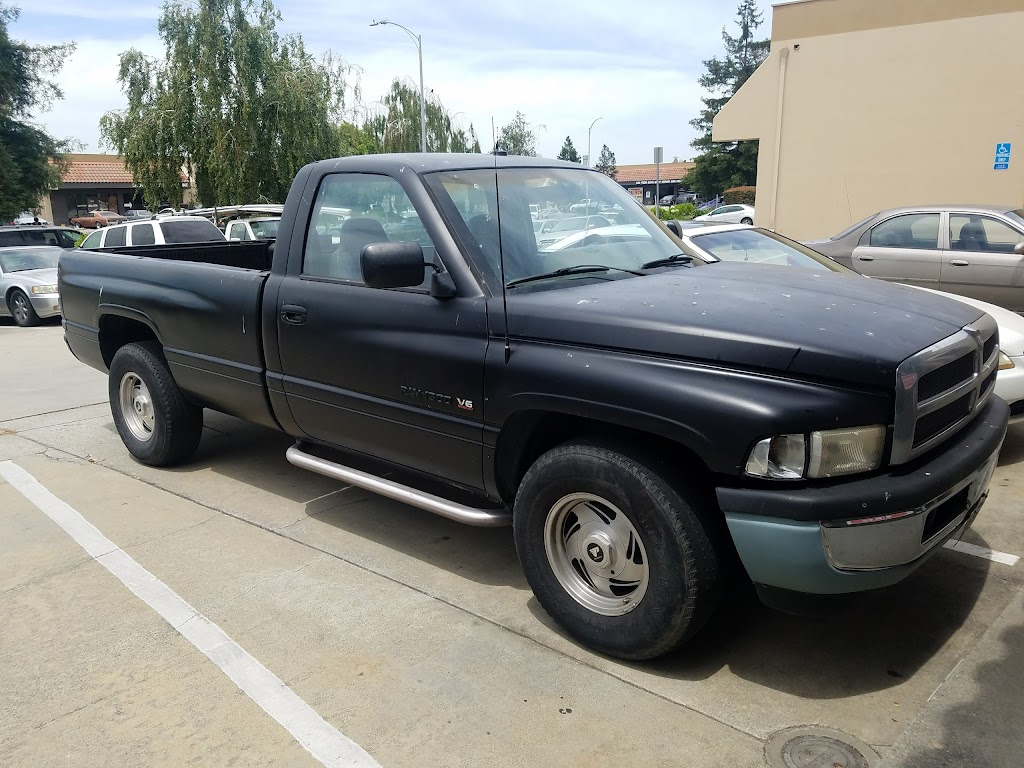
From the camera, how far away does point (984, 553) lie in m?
4.07

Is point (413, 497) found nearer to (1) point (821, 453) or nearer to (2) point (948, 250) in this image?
(1) point (821, 453)

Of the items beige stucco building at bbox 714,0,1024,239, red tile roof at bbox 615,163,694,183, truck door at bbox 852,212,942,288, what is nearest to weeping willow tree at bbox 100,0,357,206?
beige stucco building at bbox 714,0,1024,239

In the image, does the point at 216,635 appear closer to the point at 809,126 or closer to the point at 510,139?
the point at 809,126

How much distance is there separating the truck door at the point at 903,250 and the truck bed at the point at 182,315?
7649 millimetres

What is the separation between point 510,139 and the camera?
49344 millimetres

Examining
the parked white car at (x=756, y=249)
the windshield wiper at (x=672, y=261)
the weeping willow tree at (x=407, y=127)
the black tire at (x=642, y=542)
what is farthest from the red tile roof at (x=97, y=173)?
the black tire at (x=642, y=542)

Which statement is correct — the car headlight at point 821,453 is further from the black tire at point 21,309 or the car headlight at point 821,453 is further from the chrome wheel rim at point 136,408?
the black tire at point 21,309

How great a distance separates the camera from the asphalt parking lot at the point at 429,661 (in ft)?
9.11

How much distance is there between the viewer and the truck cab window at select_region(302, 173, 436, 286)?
12.8ft

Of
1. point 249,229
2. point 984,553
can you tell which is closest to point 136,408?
point 984,553

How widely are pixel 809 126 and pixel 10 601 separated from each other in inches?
769

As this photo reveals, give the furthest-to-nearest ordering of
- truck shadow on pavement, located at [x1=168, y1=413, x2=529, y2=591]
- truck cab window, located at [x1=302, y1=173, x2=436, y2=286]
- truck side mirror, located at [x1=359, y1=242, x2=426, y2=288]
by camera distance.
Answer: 1. truck shadow on pavement, located at [x1=168, y1=413, x2=529, y2=591]
2. truck cab window, located at [x1=302, y1=173, x2=436, y2=286]
3. truck side mirror, located at [x1=359, y1=242, x2=426, y2=288]

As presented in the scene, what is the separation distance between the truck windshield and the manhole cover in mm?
1952

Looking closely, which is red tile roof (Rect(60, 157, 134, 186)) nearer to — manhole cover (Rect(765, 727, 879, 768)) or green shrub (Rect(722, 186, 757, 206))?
green shrub (Rect(722, 186, 757, 206))
